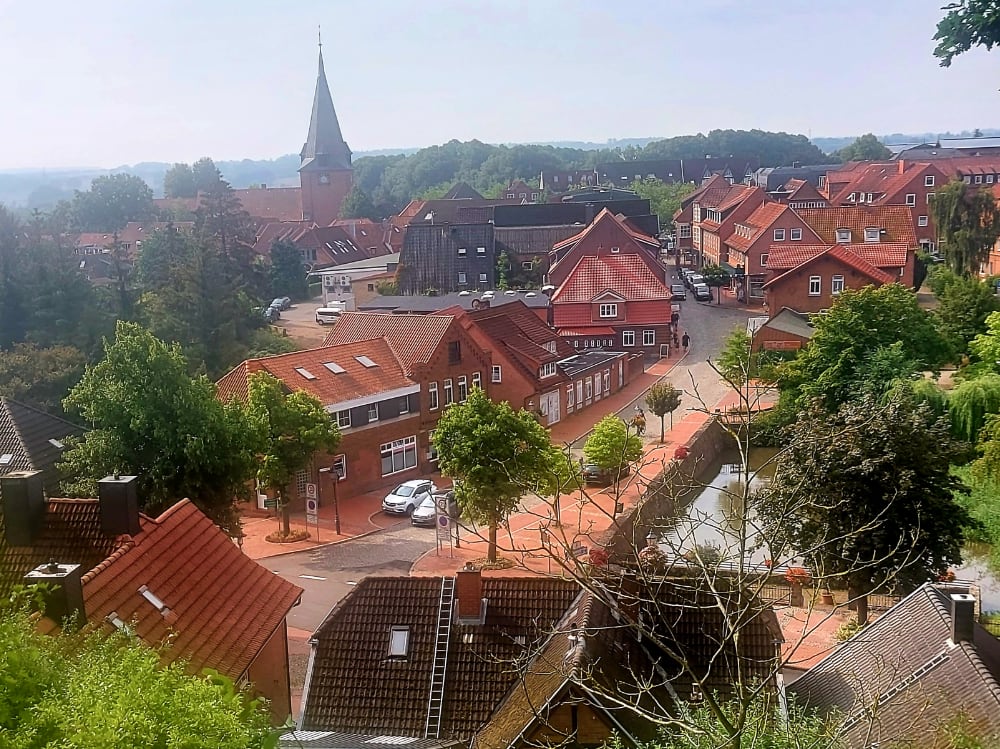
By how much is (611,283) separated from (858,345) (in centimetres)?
1747

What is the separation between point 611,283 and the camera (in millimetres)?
48750

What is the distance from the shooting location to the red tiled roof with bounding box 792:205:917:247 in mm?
59406

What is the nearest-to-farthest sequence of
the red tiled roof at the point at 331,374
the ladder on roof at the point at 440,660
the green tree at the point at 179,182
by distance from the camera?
the ladder on roof at the point at 440,660
the red tiled roof at the point at 331,374
the green tree at the point at 179,182

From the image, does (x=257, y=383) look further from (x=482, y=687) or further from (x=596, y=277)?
(x=596, y=277)

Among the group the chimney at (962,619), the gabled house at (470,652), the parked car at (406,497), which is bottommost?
the parked car at (406,497)

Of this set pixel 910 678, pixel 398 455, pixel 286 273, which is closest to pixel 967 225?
pixel 398 455

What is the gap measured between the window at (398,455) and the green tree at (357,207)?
247ft

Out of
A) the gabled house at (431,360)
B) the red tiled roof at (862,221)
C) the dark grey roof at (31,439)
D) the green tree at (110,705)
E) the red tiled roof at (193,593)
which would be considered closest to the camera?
the green tree at (110,705)

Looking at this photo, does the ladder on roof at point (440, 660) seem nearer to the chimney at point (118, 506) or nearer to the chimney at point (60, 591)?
the chimney at point (118, 506)

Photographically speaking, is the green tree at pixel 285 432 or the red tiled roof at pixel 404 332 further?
the red tiled roof at pixel 404 332

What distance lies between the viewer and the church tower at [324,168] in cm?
10169

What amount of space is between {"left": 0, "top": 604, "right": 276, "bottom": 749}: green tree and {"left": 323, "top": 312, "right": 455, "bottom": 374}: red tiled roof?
972 inches

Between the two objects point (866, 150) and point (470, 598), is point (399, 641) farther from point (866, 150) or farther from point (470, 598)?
point (866, 150)

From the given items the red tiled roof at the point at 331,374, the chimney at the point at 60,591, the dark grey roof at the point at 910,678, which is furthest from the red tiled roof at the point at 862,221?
the chimney at the point at 60,591
